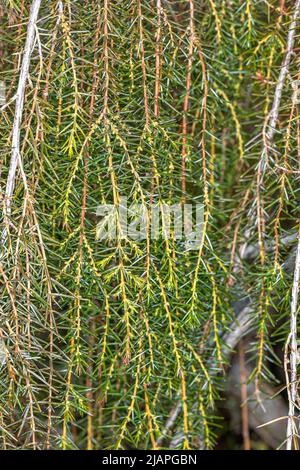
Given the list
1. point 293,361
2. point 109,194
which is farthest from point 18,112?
point 293,361

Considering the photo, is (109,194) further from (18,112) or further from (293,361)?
(293,361)

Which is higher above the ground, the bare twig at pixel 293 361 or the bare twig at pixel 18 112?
the bare twig at pixel 18 112

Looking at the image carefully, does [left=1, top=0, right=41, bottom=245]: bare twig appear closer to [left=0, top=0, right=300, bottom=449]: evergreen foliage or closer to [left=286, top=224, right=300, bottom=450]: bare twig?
[left=0, top=0, right=300, bottom=449]: evergreen foliage

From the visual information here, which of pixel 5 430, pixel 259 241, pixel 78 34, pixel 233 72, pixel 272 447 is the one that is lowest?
pixel 272 447

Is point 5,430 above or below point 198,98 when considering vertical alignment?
below

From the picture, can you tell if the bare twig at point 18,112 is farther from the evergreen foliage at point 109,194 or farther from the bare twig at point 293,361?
the bare twig at point 293,361

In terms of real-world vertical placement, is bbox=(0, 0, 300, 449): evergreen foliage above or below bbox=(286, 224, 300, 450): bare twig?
above

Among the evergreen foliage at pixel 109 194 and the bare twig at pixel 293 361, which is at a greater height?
the evergreen foliage at pixel 109 194

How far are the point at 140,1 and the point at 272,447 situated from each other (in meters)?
1.54

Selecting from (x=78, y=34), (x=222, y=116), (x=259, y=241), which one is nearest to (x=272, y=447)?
(x=259, y=241)

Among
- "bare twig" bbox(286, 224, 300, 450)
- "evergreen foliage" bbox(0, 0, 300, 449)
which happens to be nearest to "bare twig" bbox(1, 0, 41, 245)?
"evergreen foliage" bbox(0, 0, 300, 449)

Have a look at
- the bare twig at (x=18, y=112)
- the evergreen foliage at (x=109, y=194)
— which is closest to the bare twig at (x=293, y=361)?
the evergreen foliage at (x=109, y=194)

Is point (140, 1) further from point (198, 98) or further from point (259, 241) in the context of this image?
point (259, 241)

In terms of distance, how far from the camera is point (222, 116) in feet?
4.23
